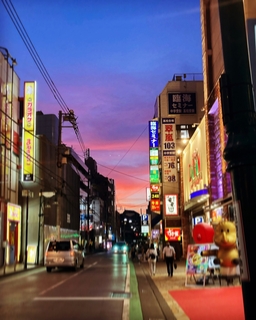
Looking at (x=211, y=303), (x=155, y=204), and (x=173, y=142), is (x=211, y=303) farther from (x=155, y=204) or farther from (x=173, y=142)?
(x=155, y=204)


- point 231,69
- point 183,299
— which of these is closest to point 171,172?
point 183,299

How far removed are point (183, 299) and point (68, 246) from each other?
14.5m

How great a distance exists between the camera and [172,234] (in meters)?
36.8

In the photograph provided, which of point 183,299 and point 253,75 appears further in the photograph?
point 183,299

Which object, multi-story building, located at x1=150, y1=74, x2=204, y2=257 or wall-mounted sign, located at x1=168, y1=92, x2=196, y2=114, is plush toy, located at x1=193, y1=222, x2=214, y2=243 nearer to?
multi-story building, located at x1=150, y1=74, x2=204, y2=257

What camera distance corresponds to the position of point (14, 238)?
105 ft

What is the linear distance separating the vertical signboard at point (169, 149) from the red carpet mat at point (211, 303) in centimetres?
2119

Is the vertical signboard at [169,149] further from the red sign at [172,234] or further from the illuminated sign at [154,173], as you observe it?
the red sign at [172,234]

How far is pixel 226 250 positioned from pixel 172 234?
Result: 2996 cm

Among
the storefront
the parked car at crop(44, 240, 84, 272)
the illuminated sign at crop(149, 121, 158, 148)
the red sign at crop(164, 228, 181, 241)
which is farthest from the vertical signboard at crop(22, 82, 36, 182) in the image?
the red sign at crop(164, 228, 181, 241)

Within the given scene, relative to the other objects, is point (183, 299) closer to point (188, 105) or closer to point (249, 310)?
point (249, 310)

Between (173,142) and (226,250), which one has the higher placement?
(173,142)

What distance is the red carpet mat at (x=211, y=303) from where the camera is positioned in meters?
8.90

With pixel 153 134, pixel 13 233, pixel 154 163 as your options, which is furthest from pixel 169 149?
pixel 13 233
